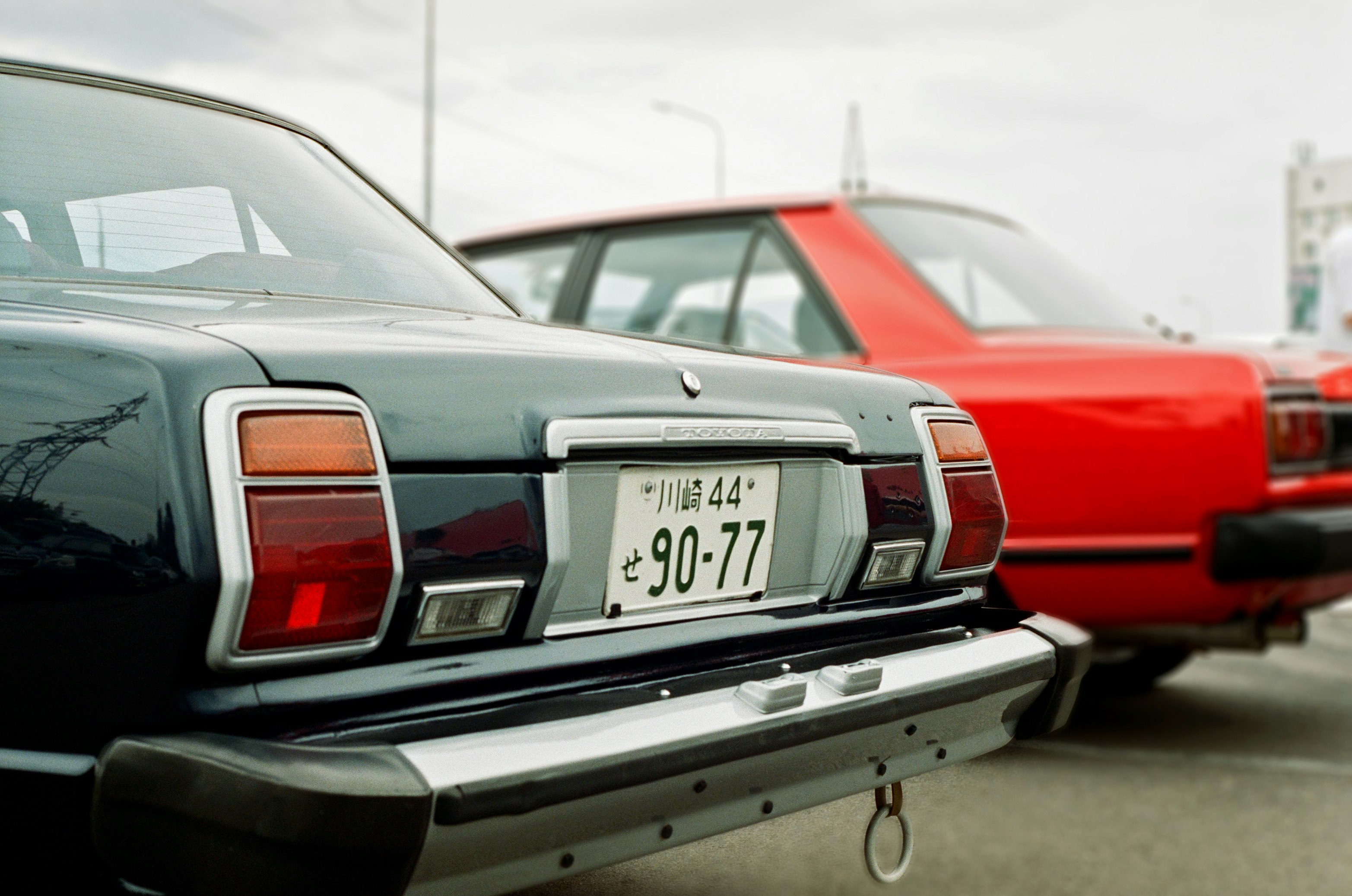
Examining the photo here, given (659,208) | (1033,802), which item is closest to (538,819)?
(1033,802)

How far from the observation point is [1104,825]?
320 cm

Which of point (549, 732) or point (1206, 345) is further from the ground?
point (1206, 345)

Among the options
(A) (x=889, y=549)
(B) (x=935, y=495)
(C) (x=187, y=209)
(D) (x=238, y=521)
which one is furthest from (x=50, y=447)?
(B) (x=935, y=495)

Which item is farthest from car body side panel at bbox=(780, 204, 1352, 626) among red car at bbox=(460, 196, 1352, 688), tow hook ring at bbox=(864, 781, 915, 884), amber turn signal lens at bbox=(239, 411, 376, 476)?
amber turn signal lens at bbox=(239, 411, 376, 476)

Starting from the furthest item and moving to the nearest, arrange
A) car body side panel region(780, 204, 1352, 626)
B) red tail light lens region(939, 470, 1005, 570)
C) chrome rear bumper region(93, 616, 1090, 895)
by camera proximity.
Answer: car body side panel region(780, 204, 1352, 626) < red tail light lens region(939, 470, 1005, 570) < chrome rear bumper region(93, 616, 1090, 895)

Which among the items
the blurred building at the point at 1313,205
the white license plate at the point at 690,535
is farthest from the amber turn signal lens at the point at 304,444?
the blurred building at the point at 1313,205

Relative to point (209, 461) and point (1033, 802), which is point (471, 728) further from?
point (1033, 802)

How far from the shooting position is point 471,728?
146 centimetres

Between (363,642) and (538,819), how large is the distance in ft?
0.90

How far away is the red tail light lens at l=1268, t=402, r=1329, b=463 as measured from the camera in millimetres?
3484

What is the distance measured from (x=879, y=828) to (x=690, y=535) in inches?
21.8

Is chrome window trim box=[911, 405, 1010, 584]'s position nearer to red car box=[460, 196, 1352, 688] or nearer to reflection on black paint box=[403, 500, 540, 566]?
reflection on black paint box=[403, 500, 540, 566]

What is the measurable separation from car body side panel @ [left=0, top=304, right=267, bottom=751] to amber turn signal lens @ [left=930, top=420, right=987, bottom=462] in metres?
1.22

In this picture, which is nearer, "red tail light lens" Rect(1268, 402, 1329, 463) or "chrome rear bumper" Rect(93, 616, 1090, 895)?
"chrome rear bumper" Rect(93, 616, 1090, 895)
